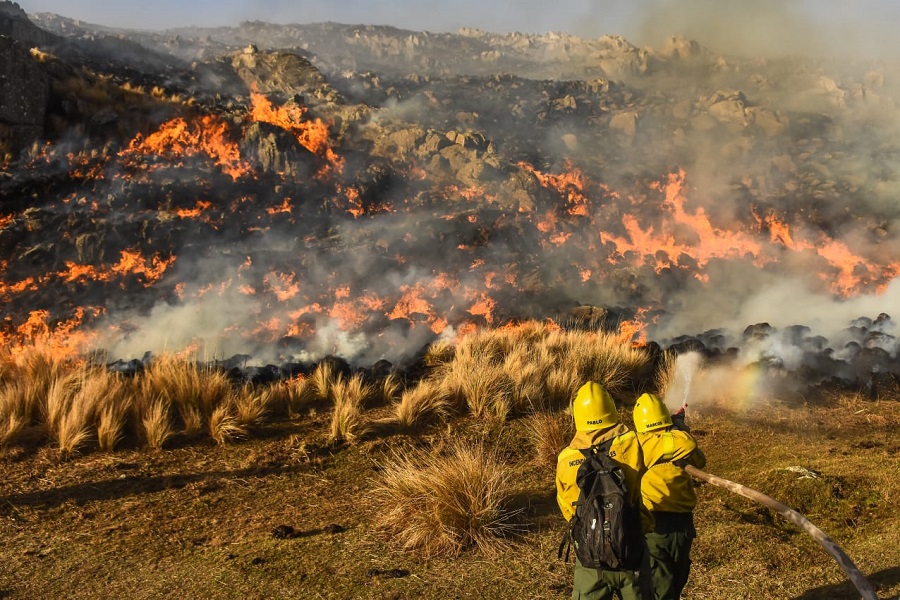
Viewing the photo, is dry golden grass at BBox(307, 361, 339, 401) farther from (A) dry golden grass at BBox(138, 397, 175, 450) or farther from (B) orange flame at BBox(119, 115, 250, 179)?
(B) orange flame at BBox(119, 115, 250, 179)

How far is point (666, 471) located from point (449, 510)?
228 centimetres

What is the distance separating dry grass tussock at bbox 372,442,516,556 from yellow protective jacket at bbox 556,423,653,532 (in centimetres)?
202

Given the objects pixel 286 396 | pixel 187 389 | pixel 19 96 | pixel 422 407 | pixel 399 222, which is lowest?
pixel 286 396

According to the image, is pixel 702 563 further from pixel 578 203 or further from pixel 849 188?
pixel 849 188

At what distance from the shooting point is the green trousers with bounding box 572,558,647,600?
10.2 feet

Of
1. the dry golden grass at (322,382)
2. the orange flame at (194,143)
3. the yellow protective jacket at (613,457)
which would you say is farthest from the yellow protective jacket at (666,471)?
the orange flame at (194,143)

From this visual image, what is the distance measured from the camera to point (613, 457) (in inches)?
124

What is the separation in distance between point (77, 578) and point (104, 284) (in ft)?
33.1

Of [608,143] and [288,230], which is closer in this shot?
[288,230]

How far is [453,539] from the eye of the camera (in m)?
5.02

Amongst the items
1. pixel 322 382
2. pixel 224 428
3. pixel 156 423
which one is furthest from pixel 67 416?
pixel 322 382

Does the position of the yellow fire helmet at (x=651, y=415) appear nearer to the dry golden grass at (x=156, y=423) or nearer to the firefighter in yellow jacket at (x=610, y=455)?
the firefighter in yellow jacket at (x=610, y=455)

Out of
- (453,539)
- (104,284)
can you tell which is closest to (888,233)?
(453,539)

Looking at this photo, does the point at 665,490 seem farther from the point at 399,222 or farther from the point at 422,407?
the point at 399,222
